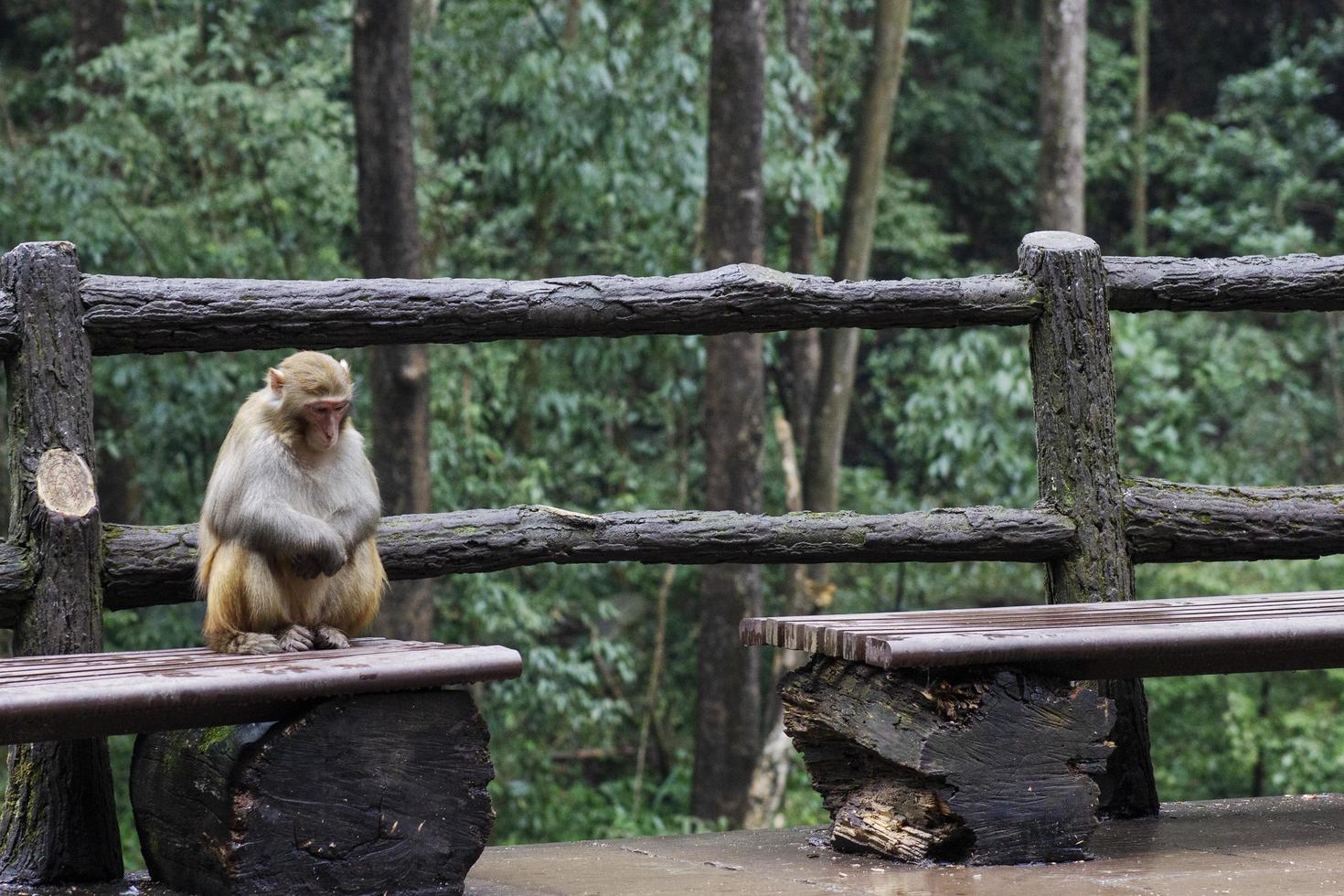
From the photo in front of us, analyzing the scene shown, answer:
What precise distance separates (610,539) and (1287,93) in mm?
13158

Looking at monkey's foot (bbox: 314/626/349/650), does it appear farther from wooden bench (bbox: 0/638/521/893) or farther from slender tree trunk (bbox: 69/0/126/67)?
slender tree trunk (bbox: 69/0/126/67)

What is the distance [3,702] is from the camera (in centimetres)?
256

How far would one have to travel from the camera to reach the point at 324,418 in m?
3.41

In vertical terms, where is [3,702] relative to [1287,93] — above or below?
below

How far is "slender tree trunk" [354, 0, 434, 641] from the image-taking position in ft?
26.0

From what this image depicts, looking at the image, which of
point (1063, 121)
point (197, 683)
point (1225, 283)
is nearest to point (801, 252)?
point (1063, 121)

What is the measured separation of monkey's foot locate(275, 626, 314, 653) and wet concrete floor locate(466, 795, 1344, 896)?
598mm

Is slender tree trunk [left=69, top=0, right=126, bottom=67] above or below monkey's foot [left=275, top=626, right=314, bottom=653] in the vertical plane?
above

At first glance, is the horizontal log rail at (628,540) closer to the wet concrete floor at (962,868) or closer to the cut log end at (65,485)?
the cut log end at (65,485)

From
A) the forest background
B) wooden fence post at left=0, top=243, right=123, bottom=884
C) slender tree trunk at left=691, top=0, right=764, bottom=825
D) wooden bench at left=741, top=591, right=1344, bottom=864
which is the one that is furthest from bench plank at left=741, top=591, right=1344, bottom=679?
slender tree trunk at left=691, top=0, right=764, bottom=825

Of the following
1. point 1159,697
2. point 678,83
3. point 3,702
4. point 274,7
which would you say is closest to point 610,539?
point 3,702

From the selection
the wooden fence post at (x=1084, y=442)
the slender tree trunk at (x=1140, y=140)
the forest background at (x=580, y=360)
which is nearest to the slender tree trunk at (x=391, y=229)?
the forest background at (x=580, y=360)

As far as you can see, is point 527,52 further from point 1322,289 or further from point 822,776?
point 822,776

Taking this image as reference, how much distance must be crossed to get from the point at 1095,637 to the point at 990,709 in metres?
0.26
